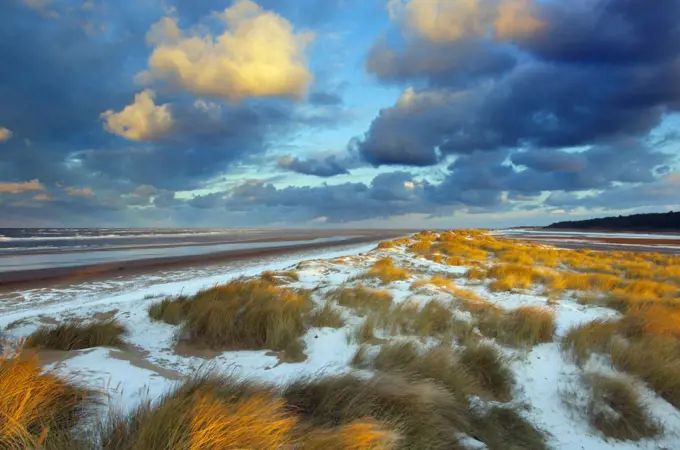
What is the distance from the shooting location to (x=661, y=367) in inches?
219

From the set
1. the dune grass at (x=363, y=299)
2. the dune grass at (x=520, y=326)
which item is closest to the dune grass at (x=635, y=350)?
the dune grass at (x=520, y=326)

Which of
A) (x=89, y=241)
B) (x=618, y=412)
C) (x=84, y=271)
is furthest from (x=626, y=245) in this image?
(x=89, y=241)

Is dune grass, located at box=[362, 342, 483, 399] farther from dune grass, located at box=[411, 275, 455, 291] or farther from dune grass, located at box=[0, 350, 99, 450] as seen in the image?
dune grass, located at box=[411, 275, 455, 291]

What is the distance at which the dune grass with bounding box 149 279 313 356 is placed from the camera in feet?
20.5

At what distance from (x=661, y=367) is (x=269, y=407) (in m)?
5.72

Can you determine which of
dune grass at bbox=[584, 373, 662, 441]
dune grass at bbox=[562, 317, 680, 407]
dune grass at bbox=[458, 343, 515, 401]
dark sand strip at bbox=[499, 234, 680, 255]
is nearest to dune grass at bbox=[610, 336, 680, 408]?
dune grass at bbox=[562, 317, 680, 407]

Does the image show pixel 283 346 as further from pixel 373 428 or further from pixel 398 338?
pixel 373 428

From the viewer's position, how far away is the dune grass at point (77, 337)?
18.6ft

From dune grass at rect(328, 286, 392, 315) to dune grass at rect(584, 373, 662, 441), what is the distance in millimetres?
3757

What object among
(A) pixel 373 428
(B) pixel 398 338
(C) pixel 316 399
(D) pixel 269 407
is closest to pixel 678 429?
(B) pixel 398 338

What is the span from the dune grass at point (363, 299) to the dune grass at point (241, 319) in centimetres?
88

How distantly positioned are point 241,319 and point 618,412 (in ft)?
18.6

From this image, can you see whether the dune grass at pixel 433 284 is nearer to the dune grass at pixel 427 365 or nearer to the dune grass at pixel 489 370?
the dune grass at pixel 489 370

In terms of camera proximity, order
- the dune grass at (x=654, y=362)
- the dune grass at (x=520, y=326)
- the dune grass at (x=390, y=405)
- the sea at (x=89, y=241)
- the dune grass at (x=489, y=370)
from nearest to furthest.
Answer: the dune grass at (x=390, y=405) → the dune grass at (x=489, y=370) → the dune grass at (x=654, y=362) → the dune grass at (x=520, y=326) → the sea at (x=89, y=241)
